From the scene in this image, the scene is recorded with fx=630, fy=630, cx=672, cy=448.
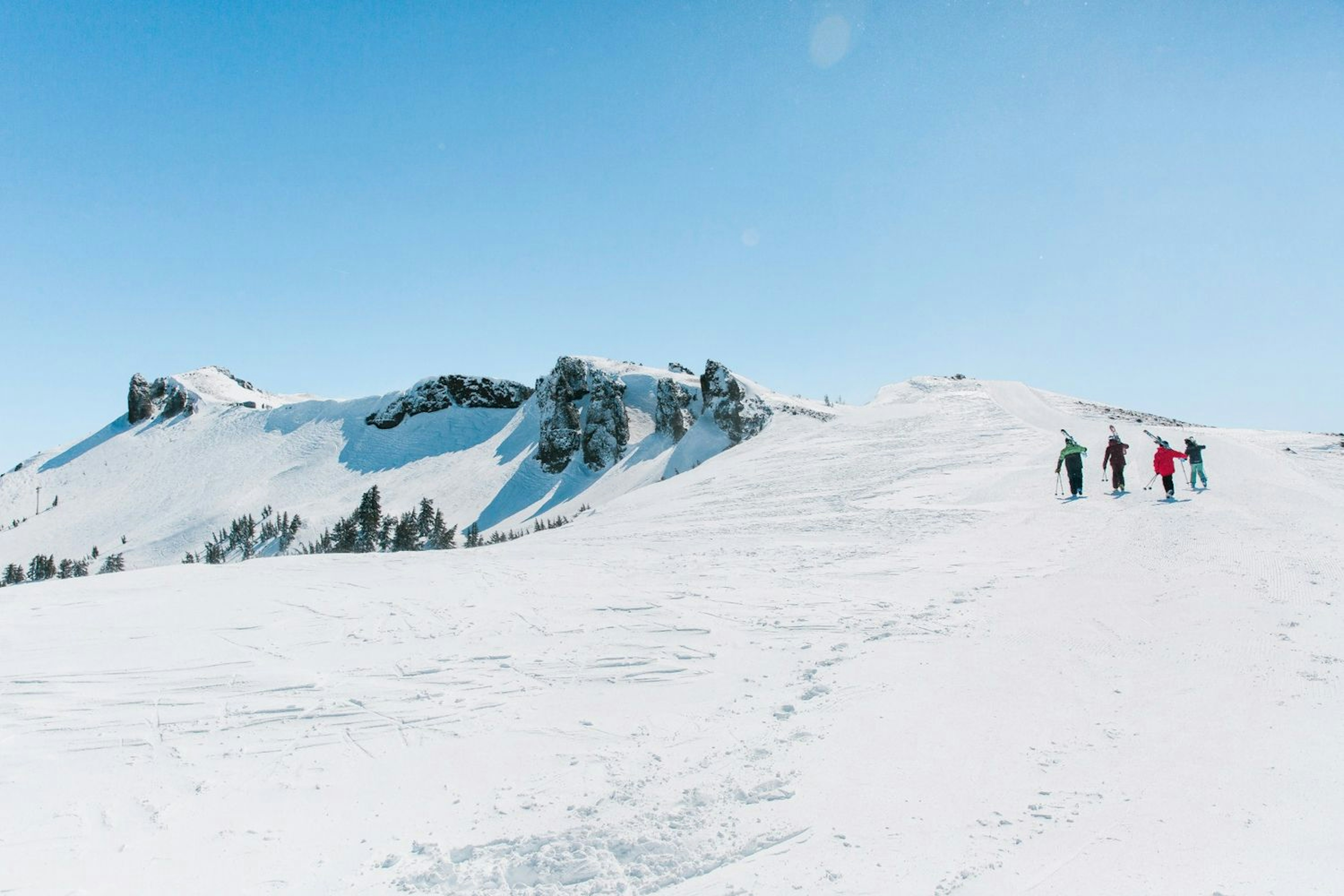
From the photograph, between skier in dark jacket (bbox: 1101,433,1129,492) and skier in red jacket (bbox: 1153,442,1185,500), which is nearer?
skier in red jacket (bbox: 1153,442,1185,500)

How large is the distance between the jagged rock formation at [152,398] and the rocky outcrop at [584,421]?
107997 mm

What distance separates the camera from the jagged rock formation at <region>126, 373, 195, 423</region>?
14725 centimetres

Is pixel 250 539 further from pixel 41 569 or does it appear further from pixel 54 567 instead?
pixel 54 567

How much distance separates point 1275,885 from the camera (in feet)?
10.8

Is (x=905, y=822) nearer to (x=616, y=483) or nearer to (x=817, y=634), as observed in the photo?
(x=817, y=634)

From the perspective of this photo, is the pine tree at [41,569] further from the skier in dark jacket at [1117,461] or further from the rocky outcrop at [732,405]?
the skier in dark jacket at [1117,461]

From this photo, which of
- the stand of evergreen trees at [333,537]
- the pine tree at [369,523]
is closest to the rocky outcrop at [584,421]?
the stand of evergreen trees at [333,537]

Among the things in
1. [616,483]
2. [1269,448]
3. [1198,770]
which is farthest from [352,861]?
[616,483]

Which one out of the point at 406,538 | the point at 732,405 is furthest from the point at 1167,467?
the point at 406,538

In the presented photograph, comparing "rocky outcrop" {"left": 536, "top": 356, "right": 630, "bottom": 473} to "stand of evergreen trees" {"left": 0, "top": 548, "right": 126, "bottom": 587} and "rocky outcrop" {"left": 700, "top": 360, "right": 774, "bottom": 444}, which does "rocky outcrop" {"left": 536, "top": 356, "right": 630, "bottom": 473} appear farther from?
"stand of evergreen trees" {"left": 0, "top": 548, "right": 126, "bottom": 587}

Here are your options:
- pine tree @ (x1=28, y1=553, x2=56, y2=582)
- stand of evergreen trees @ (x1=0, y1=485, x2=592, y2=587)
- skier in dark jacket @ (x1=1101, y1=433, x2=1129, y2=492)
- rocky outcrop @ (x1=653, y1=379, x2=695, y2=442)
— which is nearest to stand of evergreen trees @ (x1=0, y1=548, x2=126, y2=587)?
pine tree @ (x1=28, y1=553, x2=56, y2=582)

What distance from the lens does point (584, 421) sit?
9212 centimetres

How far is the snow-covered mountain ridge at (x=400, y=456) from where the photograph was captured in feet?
253

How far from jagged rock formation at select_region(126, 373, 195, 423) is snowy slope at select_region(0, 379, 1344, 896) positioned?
17268 centimetres
